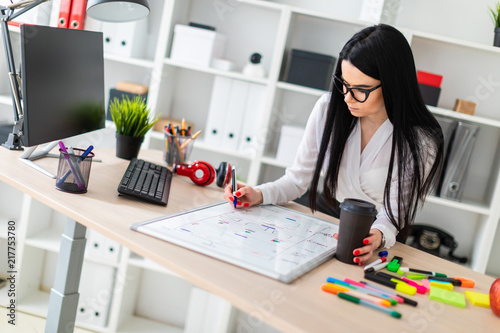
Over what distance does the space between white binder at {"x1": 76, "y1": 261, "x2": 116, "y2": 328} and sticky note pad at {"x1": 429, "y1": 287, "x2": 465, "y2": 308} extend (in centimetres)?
192

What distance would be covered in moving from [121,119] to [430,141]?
3.62 feet

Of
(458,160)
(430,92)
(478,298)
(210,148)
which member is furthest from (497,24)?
(478,298)

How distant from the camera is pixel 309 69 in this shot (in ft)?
8.23

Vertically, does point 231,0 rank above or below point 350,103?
above

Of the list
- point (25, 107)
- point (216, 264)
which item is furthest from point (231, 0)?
point (216, 264)

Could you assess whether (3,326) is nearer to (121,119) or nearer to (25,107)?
(121,119)

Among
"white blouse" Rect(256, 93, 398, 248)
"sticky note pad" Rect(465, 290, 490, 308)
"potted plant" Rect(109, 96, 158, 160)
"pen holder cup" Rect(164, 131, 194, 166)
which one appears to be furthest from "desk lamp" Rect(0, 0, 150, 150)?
"sticky note pad" Rect(465, 290, 490, 308)

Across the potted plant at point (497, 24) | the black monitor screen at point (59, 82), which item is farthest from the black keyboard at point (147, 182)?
the potted plant at point (497, 24)

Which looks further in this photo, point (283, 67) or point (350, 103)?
point (283, 67)

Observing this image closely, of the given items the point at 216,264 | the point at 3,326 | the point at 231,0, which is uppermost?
the point at 231,0

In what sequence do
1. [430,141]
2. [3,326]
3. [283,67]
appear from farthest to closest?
1. [283,67]
2. [3,326]
3. [430,141]

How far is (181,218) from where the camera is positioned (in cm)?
129

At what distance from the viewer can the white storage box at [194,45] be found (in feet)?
8.32

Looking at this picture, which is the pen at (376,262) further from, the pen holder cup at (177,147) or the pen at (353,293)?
the pen holder cup at (177,147)
